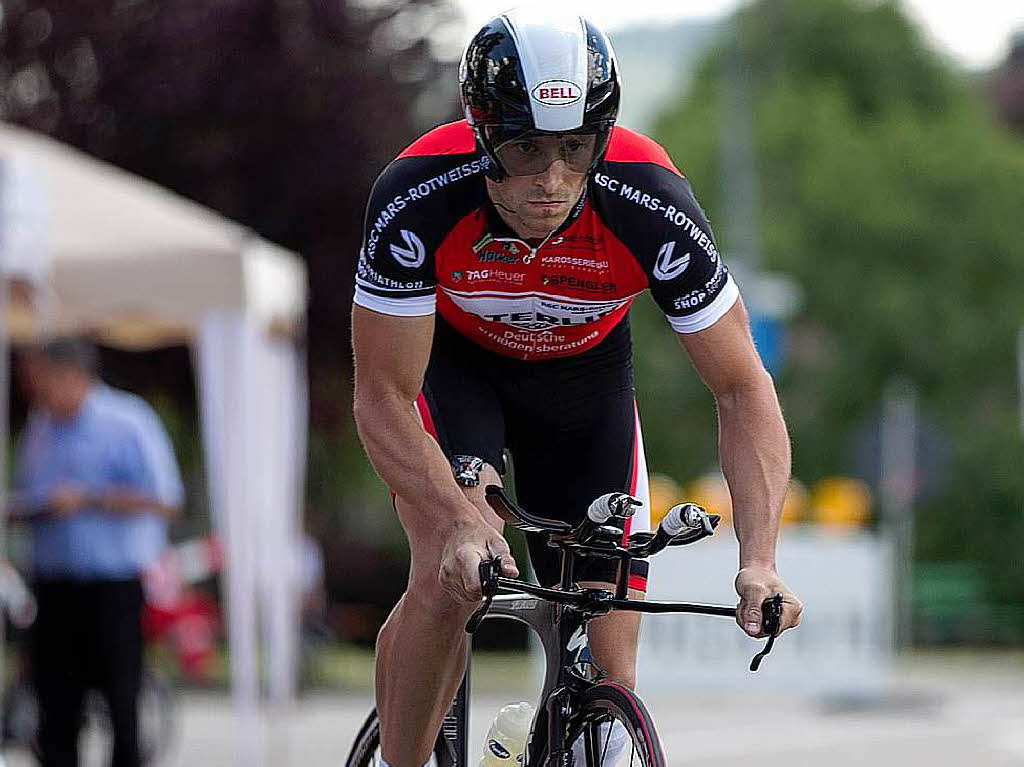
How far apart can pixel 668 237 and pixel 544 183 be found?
1.07 ft

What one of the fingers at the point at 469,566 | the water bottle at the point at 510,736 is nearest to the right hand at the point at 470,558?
the fingers at the point at 469,566

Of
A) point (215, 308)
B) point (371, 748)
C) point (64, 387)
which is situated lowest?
point (371, 748)

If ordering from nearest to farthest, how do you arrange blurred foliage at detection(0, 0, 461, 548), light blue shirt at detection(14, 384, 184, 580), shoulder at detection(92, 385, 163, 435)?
light blue shirt at detection(14, 384, 184, 580)
shoulder at detection(92, 385, 163, 435)
blurred foliage at detection(0, 0, 461, 548)

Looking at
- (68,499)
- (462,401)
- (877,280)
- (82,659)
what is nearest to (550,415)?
(462,401)

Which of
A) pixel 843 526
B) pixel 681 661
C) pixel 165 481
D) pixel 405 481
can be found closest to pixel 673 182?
pixel 405 481

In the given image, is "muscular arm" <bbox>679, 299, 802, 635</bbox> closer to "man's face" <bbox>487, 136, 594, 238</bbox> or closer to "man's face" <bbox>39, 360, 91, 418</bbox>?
"man's face" <bbox>487, 136, 594, 238</bbox>

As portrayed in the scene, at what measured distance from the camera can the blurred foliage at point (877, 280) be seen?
38562mm

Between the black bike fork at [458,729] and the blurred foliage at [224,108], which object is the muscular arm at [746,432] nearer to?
the black bike fork at [458,729]

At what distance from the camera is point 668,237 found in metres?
4.48

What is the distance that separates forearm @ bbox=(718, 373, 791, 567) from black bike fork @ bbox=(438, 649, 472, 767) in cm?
101

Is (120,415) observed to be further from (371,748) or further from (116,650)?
(371,748)

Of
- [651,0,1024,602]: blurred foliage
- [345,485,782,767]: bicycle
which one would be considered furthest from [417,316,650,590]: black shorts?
[651,0,1024,602]: blurred foliage

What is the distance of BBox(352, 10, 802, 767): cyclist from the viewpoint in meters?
4.31

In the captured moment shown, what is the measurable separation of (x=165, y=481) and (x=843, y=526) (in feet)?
38.3
